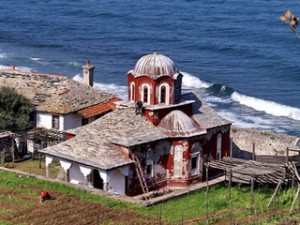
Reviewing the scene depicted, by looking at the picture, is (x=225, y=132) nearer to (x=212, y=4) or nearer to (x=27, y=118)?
(x=27, y=118)

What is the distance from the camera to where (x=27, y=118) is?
6009 cm

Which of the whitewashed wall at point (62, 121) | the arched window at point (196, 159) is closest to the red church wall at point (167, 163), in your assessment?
the arched window at point (196, 159)

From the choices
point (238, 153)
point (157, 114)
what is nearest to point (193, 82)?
point (238, 153)

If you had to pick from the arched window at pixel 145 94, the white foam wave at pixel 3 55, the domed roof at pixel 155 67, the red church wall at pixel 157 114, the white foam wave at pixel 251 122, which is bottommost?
the white foam wave at pixel 251 122

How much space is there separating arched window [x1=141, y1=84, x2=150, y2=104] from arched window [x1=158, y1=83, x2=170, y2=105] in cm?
69

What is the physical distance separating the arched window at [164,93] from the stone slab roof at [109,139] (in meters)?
1.62

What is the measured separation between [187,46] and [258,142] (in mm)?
53999

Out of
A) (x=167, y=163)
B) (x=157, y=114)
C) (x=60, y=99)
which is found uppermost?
Result: (x=157, y=114)

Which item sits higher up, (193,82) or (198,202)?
(193,82)

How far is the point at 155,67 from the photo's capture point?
5341 centimetres

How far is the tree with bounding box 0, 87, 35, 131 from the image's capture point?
59562mm

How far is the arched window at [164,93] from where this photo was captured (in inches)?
2105

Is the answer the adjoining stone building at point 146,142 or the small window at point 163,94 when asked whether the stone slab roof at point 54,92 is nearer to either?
the adjoining stone building at point 146,142

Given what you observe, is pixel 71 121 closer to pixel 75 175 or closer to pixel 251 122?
pixel 75 175
